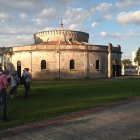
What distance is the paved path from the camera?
10.1m

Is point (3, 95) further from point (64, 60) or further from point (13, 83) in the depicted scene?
point (64, 60)

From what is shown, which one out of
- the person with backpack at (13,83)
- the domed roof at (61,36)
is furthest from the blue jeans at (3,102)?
the domed roof at (61,36)

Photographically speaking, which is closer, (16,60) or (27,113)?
(27,113)

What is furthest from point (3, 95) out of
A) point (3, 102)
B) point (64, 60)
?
point (64, 60)

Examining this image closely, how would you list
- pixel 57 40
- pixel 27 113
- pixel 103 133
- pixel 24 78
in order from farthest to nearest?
pixel 57 40 → pixel 24 78 → pixel 27 113 → pixel 103 133

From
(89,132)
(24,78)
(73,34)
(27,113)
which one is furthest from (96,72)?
(89,132)

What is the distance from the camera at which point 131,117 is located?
43.5 ft

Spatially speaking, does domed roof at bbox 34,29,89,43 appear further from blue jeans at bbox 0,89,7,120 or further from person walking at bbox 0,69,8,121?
blue jeans at bbox 0,89,7,120

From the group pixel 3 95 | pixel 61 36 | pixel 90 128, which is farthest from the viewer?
pixel 61 36

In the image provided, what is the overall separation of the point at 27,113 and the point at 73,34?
57.2 m

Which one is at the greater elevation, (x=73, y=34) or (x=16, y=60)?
(x=73, y=34)

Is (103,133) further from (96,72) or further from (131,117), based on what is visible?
(96,72)

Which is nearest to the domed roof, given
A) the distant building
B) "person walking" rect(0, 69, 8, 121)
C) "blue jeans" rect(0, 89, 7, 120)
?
the distant building

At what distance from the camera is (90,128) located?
11195 mm
